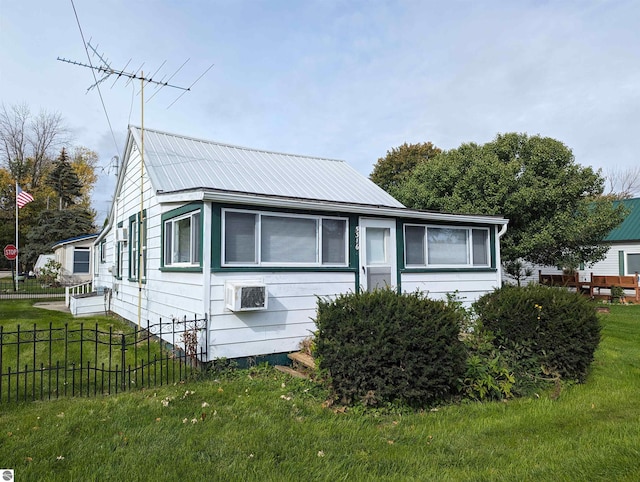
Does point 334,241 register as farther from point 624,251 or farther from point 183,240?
point 624,251

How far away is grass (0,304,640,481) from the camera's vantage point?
316 centimetres

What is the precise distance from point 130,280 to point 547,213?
13263 millimetres

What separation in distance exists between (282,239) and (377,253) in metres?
2.10

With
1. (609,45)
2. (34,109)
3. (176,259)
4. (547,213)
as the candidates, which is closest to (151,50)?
(176,259)

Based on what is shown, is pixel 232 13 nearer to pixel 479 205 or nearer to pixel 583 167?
pixel 479 205

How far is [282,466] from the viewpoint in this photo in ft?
10.6

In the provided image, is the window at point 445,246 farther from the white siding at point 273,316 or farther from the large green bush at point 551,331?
the large green bush at point 551,331

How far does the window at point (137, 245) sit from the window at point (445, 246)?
570cm

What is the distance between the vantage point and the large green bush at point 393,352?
442 centimetres

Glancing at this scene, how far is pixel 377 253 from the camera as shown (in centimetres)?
798

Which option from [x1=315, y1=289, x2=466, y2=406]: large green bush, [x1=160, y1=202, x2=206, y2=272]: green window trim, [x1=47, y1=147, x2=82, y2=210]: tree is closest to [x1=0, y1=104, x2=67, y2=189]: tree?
[x1=47, y1=147, x2=82, y2=210]: tree

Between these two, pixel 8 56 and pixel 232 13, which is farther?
pixel 232 13

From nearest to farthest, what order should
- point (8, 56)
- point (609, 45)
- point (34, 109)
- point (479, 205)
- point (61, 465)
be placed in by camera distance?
point (61, 465), point (8, 56), point (609, 45), point (479, 205), point (34, 109)

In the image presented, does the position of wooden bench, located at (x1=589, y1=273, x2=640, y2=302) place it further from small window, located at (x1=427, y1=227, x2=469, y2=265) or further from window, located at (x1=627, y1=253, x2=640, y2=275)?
small window, located at (x1=427, y1=227, x2=469, y2=265)
